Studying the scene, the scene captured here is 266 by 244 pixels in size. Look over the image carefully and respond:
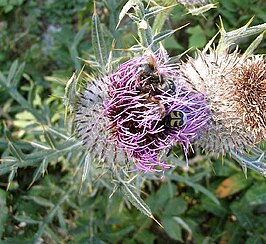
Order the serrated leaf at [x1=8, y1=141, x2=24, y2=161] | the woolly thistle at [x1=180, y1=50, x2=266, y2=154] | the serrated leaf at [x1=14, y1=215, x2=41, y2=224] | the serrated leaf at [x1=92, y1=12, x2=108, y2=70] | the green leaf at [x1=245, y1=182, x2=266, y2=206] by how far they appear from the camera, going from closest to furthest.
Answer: the woolly thistle at [x1=180, y1=50, x2=266, y2=154]
the serrated leaf at [x1=92, y1=12, x2=108, y2=70]
the serrated leaf at [x1=8, y1=141, x2=24, y2=161]
the serrated leaf at [x1=14, y1=215, x2=41, y2=224]
the green leaf at [x1=245, y1=182, x2=266, y2=206]

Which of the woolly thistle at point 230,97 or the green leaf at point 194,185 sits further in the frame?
the green leaf at point 194,185

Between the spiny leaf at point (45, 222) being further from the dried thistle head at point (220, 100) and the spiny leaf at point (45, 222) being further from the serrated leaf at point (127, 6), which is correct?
the serrated leaf at point (127, 6)

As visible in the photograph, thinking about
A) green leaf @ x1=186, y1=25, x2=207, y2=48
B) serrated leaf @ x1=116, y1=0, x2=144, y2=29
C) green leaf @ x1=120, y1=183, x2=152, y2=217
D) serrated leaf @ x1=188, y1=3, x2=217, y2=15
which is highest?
serrated leaf @ x1=116, y1=0, x2=144, y2=29

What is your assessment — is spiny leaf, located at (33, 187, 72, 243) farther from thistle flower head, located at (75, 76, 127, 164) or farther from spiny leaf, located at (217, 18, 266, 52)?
spiny leaf, located at (217, 18, 266, 52)

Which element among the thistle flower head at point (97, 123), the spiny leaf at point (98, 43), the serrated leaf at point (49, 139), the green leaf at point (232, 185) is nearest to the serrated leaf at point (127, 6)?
the spiny leaf at point (98, 43)

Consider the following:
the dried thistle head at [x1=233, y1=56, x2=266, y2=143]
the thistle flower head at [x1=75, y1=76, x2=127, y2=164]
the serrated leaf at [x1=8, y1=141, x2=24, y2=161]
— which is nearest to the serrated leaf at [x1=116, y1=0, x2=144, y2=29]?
the thistle flower head at [x1=75, y1=76, x2=127, y2=164]

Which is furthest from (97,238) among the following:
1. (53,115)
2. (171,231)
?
(53,115)

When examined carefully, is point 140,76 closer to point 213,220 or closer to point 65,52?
point 65,52

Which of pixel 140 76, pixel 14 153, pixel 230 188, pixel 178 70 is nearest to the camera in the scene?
pixel 140 76
